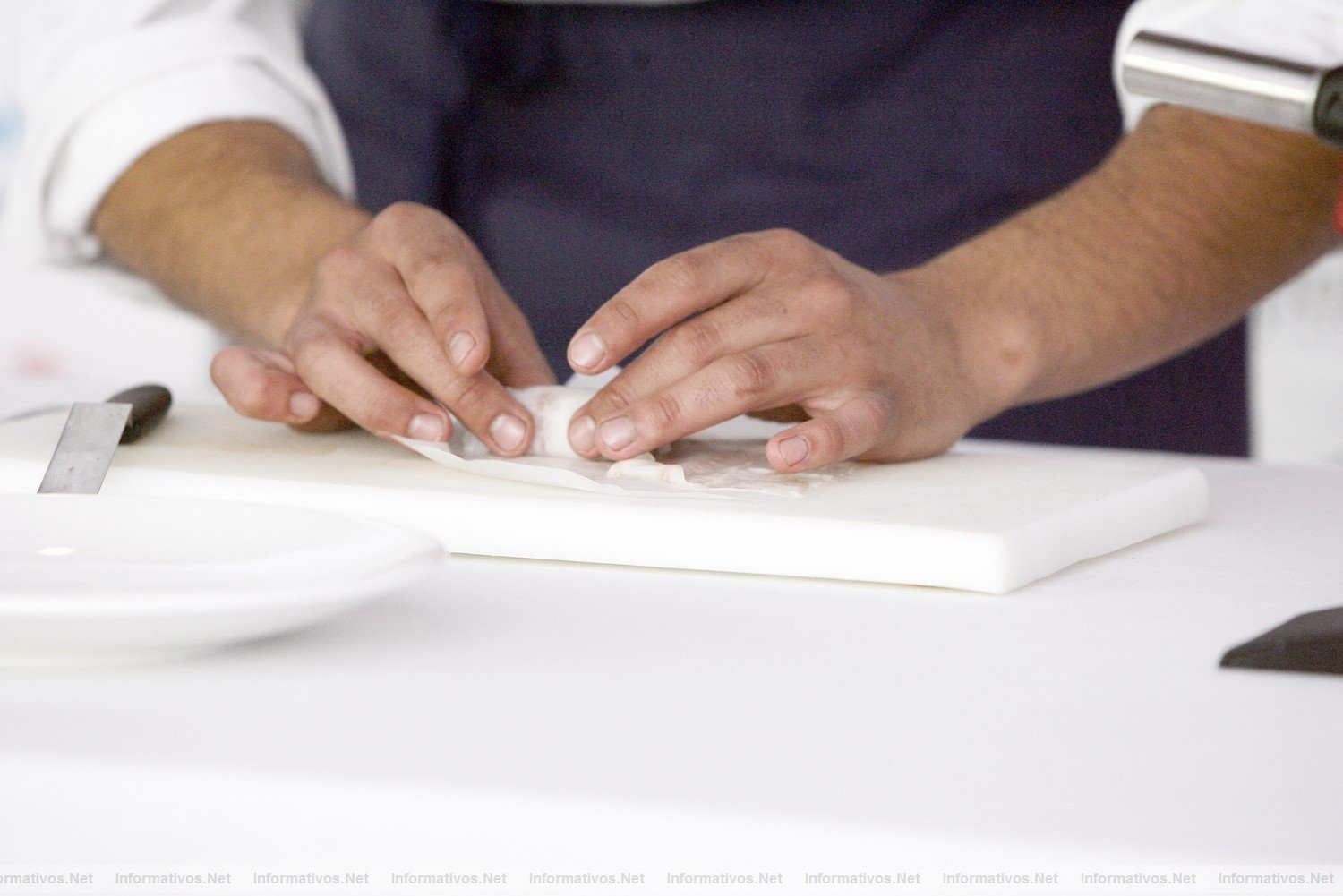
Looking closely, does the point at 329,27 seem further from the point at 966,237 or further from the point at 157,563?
the point at 157,563

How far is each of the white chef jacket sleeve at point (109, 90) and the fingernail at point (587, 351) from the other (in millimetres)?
555

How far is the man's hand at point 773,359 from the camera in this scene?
2.22 ft

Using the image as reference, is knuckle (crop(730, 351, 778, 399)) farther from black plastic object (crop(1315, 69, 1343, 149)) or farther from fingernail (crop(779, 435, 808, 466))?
black plastic object (crop(1315, 69, 1343, 149))

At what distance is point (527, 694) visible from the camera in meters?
0.40

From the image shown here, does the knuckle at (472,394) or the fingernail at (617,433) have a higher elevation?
the fingernail at (617,433)

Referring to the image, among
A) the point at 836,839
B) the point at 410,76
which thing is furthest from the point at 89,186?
the point at 836,839

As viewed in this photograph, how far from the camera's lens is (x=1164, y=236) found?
974mm

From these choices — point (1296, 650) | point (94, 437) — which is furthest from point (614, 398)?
point (1296, 650)

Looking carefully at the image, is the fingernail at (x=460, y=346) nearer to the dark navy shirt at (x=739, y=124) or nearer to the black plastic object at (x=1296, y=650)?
the black plastic object at (x=1296, y=650)

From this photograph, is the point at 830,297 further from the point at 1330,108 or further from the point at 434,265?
the point at 1330,108

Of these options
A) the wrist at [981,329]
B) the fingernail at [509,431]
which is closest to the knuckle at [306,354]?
the fingernail at [509,431]

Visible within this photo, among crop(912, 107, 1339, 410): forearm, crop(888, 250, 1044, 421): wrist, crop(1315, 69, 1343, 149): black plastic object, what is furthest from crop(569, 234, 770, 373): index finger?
crop(1315, 69, 1343, 149): black plastic object

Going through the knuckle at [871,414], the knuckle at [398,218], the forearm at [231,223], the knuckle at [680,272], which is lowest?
the forearm at [231,223]

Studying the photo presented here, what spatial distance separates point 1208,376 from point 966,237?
0.31 meters
